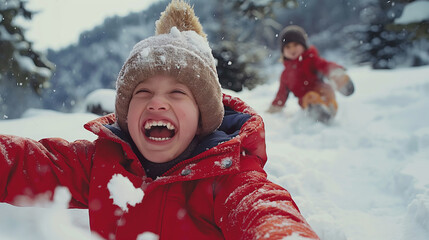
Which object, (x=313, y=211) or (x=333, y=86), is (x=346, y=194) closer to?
(x=313, y=211)

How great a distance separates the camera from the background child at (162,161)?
50.3 inches

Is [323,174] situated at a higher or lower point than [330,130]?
higher

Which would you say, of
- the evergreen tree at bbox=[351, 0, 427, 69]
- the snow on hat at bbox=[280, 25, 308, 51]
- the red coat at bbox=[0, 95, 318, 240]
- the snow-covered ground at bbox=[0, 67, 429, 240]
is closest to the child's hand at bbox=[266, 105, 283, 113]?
the snow-covered ground at bbox=[0, 67, 429, 240]

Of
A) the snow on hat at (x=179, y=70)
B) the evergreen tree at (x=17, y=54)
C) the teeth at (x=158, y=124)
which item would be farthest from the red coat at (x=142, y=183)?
A: the evergreen tree at (x=17, y=54)

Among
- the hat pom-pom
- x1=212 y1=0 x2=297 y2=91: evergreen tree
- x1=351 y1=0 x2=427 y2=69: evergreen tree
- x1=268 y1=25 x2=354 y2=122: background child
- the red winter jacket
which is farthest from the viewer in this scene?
x1=351 y1=0 x2=427 y2=69: evergreen tree

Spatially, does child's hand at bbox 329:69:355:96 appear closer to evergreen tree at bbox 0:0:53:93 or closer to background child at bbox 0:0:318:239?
background child at bbox 0:0:318:239

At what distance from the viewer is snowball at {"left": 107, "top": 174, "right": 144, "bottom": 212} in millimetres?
1317

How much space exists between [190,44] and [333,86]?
341cm

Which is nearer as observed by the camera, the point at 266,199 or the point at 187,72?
the point at 266,199

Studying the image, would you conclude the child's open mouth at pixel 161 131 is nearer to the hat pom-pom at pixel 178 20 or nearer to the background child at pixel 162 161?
the background child at pixel 162 161

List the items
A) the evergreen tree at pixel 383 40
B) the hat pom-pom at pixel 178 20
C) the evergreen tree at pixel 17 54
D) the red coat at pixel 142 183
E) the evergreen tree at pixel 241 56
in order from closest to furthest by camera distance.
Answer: the red coat at pixel 142 183 < the hat pom-pom at pixel 178 20 < the evergreen tree at pixel 17 54 < the evergreen tree at pixel 241 56 < the evergreen tree at pixel 383 40

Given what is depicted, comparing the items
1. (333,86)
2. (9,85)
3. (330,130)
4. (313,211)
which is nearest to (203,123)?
(313,211)

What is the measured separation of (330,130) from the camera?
3.80 metres

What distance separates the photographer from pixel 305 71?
15.8 ft
